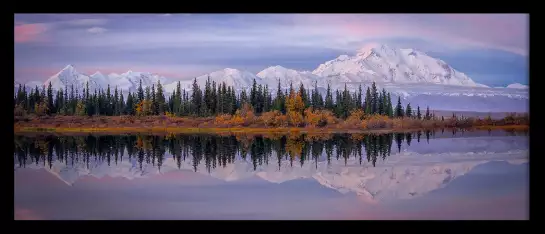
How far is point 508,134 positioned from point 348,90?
148cm

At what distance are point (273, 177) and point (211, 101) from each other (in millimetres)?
901

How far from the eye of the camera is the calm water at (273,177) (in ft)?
19.4

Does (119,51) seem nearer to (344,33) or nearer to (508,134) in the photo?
(344,33)

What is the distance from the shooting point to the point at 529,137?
5.89 metres

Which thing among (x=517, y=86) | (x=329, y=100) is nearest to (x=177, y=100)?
(x=329, y=100)

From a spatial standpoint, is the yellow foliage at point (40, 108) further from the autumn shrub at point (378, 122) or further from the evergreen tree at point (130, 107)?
the autumn shrub at point (378, 122)

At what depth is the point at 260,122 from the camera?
245 inches

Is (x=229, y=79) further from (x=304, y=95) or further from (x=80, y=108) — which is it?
(x=80, y=108)

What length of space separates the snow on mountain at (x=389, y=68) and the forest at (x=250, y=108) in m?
0.13

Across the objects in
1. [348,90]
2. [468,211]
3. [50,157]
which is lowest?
[468,211]

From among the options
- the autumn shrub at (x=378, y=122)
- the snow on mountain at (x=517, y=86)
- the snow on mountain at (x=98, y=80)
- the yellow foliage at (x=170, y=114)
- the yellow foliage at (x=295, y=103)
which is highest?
the snow on mountain at (x=98, y=80)

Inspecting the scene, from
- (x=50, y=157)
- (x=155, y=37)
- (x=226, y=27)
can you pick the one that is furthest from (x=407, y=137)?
(x=50, y=157)
